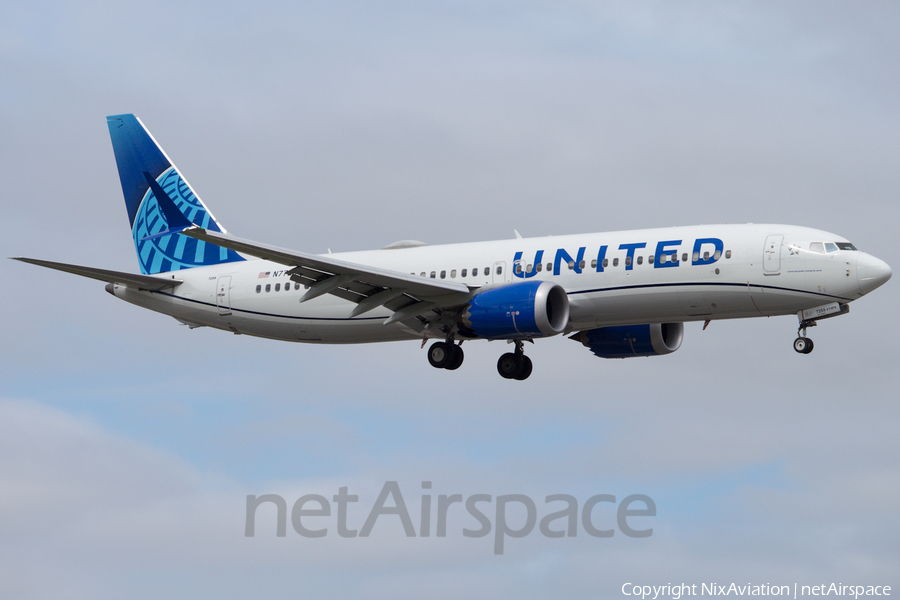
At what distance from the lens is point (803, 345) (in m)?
33.9

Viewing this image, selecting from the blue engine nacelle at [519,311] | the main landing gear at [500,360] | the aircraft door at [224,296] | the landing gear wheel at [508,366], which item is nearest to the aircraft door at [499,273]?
the blue engine nacelle at [519,311]

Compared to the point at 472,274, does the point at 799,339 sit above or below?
below

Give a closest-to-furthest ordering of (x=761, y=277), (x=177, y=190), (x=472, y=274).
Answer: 1. (x=761, y=277)
2. (x=472, y=274)
3. (x=177, y=190)

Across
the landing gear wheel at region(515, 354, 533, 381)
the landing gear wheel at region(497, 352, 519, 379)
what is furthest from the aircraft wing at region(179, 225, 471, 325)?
the landing gear wheel at region(515, 354, 533, 381)

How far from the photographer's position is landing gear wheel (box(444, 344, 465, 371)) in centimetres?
3822

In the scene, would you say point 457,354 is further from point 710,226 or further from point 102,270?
point 102,270

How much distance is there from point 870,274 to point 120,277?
24636mm

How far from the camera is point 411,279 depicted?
34.8 meters

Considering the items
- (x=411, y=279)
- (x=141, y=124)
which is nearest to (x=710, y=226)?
(x=411, y=279)

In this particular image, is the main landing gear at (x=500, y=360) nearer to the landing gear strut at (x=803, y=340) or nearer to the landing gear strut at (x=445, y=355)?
the landing gear strut at (x=445, y=355)

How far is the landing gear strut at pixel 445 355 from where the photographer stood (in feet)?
125

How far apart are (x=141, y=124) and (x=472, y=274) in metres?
17.3

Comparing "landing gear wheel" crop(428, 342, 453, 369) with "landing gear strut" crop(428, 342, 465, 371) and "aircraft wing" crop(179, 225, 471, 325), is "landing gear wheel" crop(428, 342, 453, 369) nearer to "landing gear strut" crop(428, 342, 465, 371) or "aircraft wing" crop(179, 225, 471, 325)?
"landing gear strut" crop(428, 342, 465, 371)

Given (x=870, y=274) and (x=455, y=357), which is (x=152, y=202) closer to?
(x=455, y=357)
